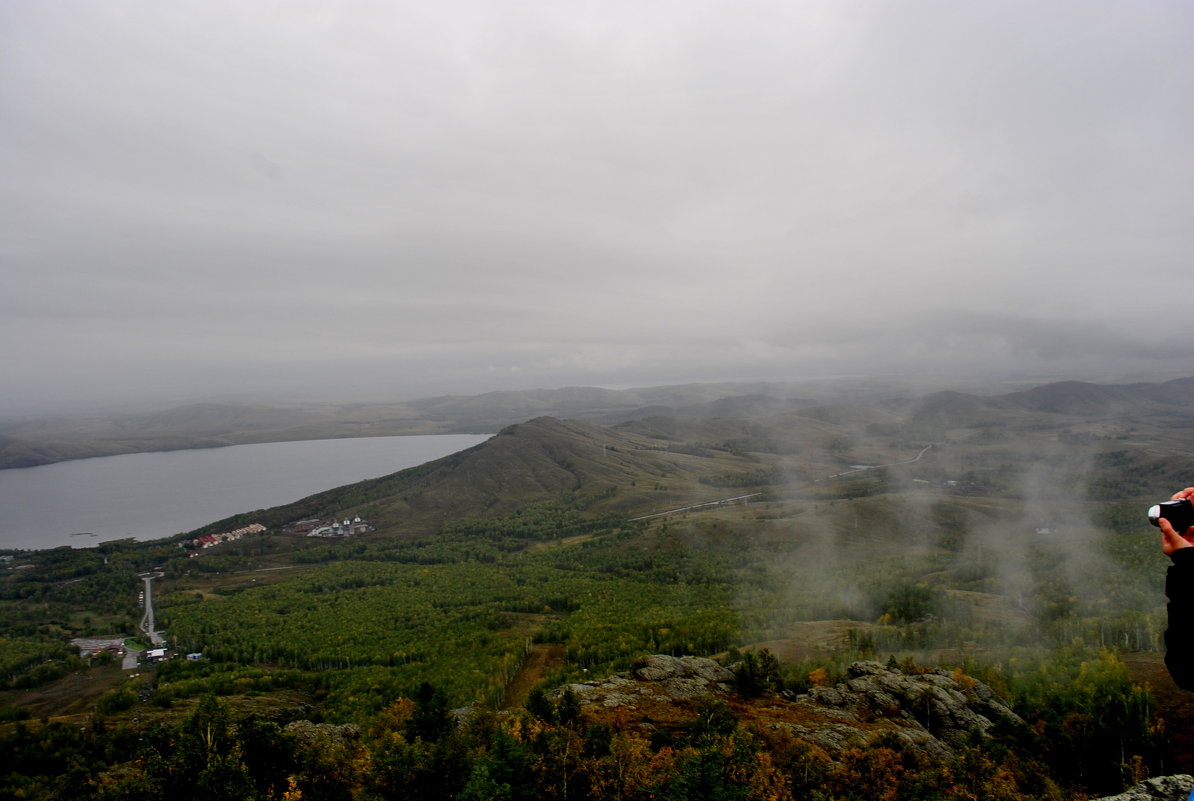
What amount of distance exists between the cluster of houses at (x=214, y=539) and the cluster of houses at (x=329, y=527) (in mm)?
9315

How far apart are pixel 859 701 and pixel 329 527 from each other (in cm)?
17868

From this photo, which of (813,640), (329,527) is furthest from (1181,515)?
(329,527)

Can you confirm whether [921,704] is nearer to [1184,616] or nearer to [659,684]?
[659,684]

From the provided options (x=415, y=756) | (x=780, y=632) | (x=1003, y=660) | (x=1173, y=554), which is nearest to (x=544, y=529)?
(x=780, y=632)

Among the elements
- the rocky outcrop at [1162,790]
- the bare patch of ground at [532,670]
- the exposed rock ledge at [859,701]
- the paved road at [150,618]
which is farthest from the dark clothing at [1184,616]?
the paved road at [150,618]

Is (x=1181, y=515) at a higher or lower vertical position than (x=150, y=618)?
higher

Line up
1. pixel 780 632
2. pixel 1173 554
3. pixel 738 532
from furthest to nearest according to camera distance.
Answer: pixel 738 532 → pixel 780 632 → pixel 1173 554

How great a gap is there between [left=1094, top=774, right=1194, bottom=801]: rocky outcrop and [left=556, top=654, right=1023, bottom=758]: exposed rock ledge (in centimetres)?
1797

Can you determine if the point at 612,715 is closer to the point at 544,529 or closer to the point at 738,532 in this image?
the point at 738,532

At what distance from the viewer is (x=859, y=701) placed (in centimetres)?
4069

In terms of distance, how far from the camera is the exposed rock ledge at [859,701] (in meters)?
35.1

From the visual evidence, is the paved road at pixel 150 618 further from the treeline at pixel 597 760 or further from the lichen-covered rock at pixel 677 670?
the lichen-covered rock at pixel 677 670

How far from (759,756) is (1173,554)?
2770 centimetres

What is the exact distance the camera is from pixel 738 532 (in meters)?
138
